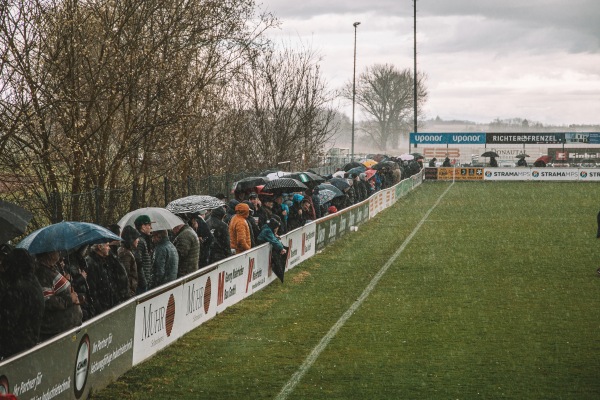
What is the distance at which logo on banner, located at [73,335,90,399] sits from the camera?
9.76 metres

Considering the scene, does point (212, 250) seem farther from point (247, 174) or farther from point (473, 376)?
point (247, 174)

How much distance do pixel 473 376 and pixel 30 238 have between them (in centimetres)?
566

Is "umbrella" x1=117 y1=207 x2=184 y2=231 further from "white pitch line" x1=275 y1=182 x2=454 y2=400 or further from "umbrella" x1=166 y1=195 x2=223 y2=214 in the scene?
"white pitch line" x1=275 y1=182 x2=454 y2=400

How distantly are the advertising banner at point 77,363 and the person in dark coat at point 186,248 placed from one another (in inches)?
122

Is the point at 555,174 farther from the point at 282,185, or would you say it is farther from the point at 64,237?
the point at 64,237

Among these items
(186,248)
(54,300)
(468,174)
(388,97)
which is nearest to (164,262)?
(186,248)

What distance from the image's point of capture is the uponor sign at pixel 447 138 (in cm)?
8081

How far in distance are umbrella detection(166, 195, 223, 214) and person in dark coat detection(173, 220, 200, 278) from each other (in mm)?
976

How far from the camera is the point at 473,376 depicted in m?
11.6

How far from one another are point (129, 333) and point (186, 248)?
3.21 metres

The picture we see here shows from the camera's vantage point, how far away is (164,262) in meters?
13.6

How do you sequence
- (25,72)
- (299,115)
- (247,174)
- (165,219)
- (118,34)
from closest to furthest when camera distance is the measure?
(165,219) < (25,72) < (118,34) < (247,174) < (299,115)

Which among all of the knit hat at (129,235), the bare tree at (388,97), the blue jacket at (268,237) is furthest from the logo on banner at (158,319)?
the bare tree at (388,97)

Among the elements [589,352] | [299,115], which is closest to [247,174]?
[299,115]
